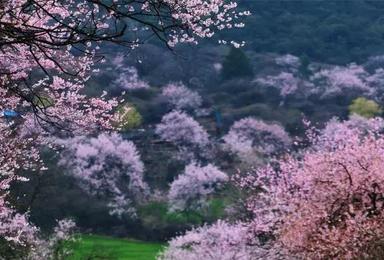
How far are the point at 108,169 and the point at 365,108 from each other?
3170 centimetres

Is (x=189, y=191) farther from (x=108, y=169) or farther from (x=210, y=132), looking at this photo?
(x=210, y=132)

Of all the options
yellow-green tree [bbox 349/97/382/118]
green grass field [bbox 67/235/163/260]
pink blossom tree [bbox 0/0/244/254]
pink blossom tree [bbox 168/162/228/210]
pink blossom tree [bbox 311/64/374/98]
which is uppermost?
pink blossom tree [bbox 311/64/374/98]

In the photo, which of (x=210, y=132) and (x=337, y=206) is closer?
(x=337, y=206)

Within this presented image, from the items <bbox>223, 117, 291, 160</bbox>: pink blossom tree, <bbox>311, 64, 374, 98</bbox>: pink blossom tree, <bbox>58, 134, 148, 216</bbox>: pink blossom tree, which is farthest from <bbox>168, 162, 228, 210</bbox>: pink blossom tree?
<bbox>311, 64, 374, 98</bbox>: pink blossom tree

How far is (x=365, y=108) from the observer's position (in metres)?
67.8

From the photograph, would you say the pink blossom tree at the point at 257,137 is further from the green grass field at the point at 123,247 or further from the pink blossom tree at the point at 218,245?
the pink blossom tree at the point at 218,245

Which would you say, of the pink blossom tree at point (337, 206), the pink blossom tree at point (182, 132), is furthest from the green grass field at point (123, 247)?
the pink blossom tree at point (337, 206)

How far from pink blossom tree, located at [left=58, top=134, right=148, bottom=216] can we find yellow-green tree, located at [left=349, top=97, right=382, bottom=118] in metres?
27.8

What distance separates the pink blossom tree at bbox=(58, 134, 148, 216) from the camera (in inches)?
1811

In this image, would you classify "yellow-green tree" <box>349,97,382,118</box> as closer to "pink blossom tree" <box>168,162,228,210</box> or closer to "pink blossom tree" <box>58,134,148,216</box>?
"pink blossom tree" <box>168,162,228,210</box>

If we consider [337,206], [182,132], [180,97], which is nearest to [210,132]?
[180,97]

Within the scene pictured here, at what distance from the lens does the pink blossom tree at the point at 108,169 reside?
4600cm

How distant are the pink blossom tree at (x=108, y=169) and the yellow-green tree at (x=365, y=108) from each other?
27.8 m

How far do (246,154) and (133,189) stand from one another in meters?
12.2
